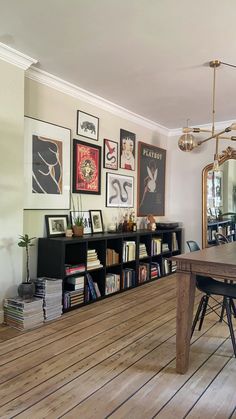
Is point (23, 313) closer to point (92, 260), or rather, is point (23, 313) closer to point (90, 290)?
point (90, 290)

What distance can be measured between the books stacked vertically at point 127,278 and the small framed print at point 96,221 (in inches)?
26.2

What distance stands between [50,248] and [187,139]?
1.97 metres

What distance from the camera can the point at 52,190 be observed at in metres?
3.67

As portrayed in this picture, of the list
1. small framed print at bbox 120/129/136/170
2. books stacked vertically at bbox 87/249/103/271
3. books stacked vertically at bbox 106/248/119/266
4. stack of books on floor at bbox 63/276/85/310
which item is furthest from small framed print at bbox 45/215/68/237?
small framed print at bbox 120/129/136/170

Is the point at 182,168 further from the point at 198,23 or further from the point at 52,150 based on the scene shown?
the point at 198,23

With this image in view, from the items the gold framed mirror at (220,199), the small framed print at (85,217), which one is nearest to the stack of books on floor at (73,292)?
the small framed print at (85,217)

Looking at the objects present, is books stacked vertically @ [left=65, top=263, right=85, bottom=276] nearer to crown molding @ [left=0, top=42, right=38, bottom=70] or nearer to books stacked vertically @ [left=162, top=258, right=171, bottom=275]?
books stacked vertically @ [left=162, top=258, right=171, bottom=275]

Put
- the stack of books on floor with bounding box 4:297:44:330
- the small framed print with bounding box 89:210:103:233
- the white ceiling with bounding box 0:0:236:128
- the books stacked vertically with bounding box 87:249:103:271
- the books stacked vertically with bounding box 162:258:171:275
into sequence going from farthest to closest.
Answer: the books stacked vertically with bounding box 162:258:171:275 → the small framed print with bounding box 89:210:103:233 → the books stacked vertically with bounding box 87:249:103:271 → the stack of books on floor with bounding box 4:297:44:330 → the white ceiling with bounding box 0:0:236:128

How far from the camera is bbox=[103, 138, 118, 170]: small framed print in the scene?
4.47 m

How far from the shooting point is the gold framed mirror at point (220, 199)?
5262mm

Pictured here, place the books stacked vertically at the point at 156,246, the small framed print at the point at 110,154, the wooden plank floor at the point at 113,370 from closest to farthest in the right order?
the wooden plank floor at the point at 113,370 < the small framed print at the point at 110,154 < the books stacked vertically at the point at 156,246

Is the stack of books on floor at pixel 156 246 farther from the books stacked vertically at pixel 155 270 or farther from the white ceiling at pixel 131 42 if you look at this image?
the white ceiling at pixel 131 42

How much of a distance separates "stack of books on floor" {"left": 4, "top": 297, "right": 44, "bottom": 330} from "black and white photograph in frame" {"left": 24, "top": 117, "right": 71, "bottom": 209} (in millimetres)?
987

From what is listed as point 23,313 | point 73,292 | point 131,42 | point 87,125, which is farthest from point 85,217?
point 131,42
